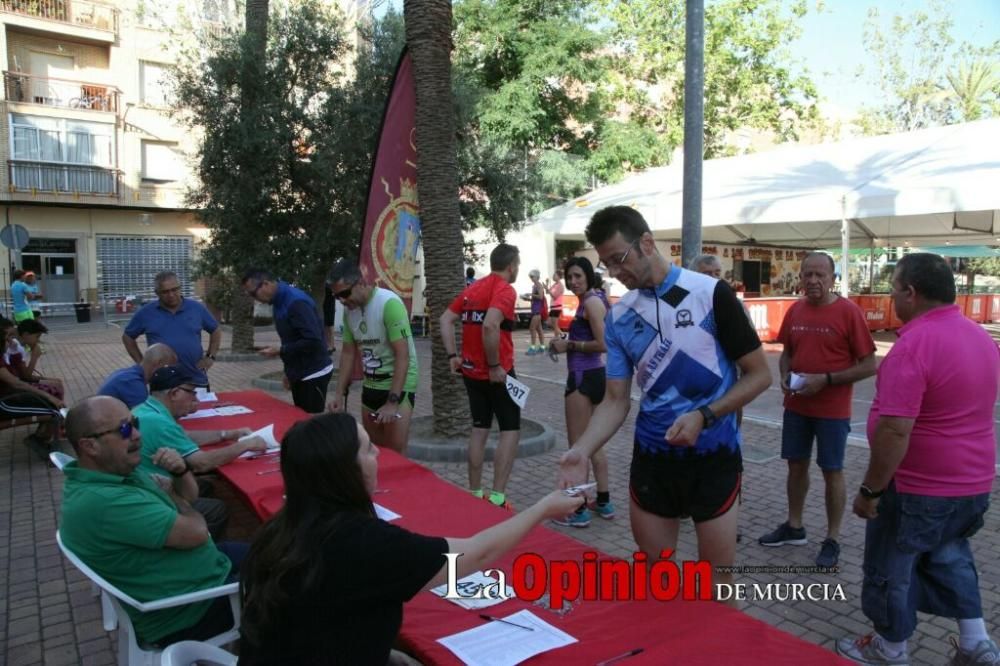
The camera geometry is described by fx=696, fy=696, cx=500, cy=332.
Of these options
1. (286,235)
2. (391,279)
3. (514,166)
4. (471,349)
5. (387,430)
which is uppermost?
(514,166)

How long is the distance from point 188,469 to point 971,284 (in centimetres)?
2831

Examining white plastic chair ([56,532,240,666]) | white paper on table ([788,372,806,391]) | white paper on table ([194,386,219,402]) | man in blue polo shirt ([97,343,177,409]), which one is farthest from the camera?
white paper on table ([194,386,219,402])

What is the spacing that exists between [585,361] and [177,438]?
2674 mm

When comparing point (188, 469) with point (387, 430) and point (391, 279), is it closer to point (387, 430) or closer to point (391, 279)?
point (387, 430)

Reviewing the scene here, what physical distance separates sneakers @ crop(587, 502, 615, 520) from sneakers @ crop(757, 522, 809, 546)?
104 centimetres

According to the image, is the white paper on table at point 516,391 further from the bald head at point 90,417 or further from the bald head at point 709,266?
the bald head at point 90,417

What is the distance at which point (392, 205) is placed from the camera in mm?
7797

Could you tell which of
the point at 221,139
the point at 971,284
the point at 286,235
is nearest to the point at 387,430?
the point at 286,235

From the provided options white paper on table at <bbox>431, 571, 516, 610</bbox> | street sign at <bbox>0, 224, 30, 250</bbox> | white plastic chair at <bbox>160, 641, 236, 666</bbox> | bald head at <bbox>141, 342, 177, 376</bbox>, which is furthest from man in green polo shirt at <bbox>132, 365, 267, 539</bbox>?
street sign at <bbox>0, 224, 30, 250</bbox>

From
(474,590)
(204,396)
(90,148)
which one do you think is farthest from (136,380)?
(90,148)

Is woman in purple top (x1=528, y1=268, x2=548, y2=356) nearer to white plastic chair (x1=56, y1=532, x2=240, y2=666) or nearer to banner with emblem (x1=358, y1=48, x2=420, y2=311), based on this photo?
banner with emblem (x1=358, y1=48, x2=420, y2=311)

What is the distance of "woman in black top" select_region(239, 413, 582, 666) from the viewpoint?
173 centimetres

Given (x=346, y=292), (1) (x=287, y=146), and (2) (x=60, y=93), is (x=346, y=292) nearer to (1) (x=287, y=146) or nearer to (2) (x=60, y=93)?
(1) (x=287, y=146)

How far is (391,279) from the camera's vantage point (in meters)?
7.80
